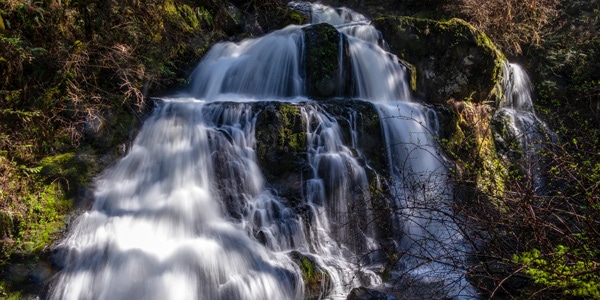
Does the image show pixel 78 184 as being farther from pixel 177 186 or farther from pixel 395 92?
pixel 395 92

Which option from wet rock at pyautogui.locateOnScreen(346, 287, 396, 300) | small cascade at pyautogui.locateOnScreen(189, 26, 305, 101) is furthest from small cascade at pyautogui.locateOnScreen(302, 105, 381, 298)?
small cascade at pyautogui.locateOnScreen(189, 26, 305, 101)

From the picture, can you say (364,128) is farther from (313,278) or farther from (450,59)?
(450,59)

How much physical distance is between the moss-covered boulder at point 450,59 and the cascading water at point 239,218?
1.63m

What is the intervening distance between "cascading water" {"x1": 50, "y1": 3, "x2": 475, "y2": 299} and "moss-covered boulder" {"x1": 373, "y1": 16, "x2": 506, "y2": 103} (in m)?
1.63

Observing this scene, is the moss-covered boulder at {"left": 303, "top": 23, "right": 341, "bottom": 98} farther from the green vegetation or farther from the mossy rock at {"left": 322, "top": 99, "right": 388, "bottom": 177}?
the green vegetation

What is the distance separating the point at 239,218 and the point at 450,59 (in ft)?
22.8

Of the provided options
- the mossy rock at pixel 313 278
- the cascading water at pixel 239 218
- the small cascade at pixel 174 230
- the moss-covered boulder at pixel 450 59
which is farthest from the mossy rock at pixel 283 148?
the moss-covered boulder at pixel 450 59

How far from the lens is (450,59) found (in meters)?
9.23

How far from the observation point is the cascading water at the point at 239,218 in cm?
432

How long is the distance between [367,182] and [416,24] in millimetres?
5332

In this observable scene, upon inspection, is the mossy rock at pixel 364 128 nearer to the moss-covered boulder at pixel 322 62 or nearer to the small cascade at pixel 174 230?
the moss-covered boulder at pixel 322 62

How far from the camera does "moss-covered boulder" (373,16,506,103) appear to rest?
913 centimetres

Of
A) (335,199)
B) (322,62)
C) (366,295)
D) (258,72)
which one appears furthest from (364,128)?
(366,295)

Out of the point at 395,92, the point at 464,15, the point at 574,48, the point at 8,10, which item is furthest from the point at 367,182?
the point at 574,48
